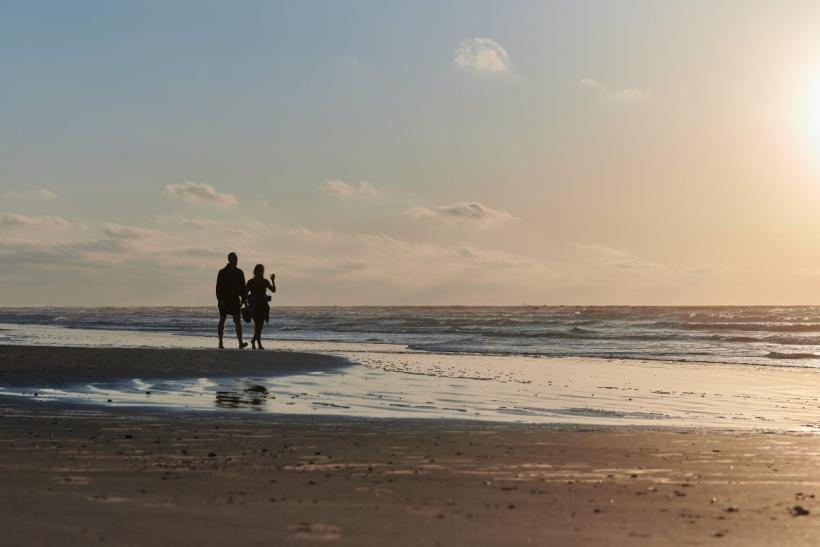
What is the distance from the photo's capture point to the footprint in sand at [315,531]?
457 cm

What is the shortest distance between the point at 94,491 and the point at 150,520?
0.92m

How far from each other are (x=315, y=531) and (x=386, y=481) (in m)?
1.50

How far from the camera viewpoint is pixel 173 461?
6.77 m

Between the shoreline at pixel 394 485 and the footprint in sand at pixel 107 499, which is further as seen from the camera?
the footprint in sand at pixel 107 499

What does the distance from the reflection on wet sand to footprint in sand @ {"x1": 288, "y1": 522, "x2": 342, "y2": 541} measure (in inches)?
244

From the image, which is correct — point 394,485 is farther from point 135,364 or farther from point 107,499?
point 135,364

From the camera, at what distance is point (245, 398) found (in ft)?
40.1

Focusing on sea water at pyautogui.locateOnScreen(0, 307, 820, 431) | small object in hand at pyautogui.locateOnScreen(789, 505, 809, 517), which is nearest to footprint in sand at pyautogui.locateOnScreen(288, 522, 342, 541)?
small object in hand at pyautogui.locateOnScreen(789, 505, 809, 517)

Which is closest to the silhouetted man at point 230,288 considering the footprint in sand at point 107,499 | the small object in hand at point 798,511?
the footprint in sand at point 107,499

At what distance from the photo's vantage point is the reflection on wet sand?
1120cm

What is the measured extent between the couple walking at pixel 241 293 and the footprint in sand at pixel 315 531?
54.0ft

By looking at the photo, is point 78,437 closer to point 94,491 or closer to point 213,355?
point 94,491

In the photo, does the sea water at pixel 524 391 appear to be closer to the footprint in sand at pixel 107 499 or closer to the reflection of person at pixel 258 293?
the reflection of person at pixel 258 293

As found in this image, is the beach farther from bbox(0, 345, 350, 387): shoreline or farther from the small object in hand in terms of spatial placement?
bbox(0, 345, 350, 387): shoreline
